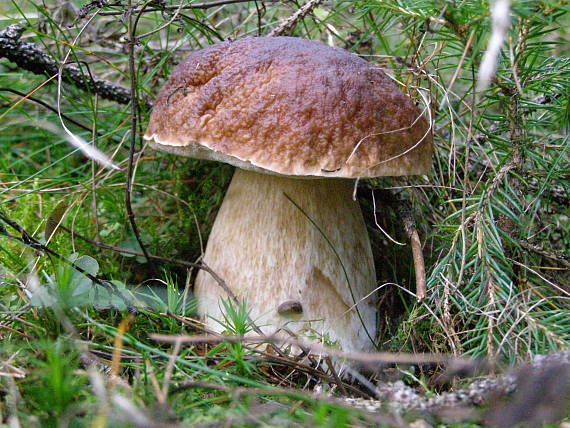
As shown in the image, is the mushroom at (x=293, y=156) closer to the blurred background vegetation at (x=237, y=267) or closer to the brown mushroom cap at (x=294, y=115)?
the brown mushroom cap at (x=294, y=115)

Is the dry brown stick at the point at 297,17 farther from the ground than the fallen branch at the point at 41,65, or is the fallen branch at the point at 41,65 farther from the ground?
the dry brown stick at the point at 297,17

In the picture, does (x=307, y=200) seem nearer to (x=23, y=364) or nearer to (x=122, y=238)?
(x=122, y=238)

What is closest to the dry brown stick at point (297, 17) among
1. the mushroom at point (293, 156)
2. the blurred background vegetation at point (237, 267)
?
the blurred background vegetation at point (237, 267)

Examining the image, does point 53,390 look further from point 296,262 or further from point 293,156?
point 296,262

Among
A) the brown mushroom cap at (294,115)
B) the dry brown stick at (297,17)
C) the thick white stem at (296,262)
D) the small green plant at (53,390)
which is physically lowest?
the small green plant at (53,390)

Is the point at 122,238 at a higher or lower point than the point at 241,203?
lower

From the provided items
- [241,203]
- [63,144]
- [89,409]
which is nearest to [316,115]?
[241,203]

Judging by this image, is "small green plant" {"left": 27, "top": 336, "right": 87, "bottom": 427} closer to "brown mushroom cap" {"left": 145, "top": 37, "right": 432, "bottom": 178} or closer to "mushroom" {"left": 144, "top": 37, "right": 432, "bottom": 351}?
"mushroom" {"left": 144, "top": 37, "right": 432, "bottom": 351}
